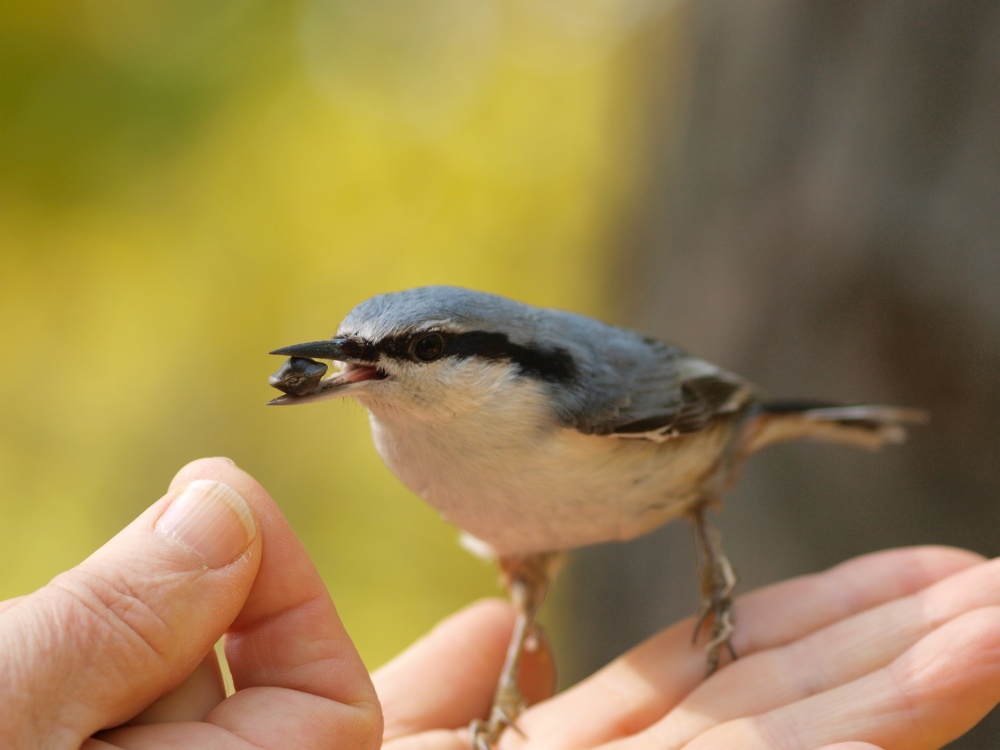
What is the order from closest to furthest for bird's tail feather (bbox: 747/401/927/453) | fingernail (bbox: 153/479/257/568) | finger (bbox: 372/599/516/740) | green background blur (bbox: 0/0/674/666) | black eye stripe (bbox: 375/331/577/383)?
fingernail (bbox: 153/479/257/568) → black eye stripe (bbox: 375/331/577/383) → finger (bbox: 372/599/516/740) → bird's tail feather (bbox: 747/401/927/453) → green background blur (bbox: 0/0/674/666)

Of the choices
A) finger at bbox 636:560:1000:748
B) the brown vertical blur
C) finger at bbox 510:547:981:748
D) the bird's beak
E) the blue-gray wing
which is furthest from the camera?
the brown vertical blur

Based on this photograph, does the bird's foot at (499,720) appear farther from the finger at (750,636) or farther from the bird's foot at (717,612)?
the bird's foot at (717,612)

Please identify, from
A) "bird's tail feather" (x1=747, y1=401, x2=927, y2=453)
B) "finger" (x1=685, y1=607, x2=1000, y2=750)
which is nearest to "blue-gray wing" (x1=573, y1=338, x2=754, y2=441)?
"bird's tail feather" (x1=747, y1=401, x2=927, y2=453)

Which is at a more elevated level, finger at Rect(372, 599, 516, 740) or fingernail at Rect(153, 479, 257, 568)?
fingernail at Rect(153, 479, 257, 568)

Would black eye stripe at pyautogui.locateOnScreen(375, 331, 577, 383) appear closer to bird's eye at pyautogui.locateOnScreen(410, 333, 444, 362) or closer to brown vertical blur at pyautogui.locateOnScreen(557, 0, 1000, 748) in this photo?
bird's eye at pyautogui.locateOnScreen(410, 333, 444, 362)

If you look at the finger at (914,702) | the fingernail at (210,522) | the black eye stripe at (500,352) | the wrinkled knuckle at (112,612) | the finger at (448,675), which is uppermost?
the black eye stripe at (500,352)

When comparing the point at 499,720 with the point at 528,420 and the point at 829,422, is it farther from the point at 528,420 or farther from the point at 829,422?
the point at 829,422

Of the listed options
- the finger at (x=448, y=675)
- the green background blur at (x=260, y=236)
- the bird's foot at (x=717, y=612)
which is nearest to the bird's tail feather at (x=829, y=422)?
the bird's foot at (x=717, y=612)

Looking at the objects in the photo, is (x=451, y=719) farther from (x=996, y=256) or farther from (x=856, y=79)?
(x=856, y=79)
